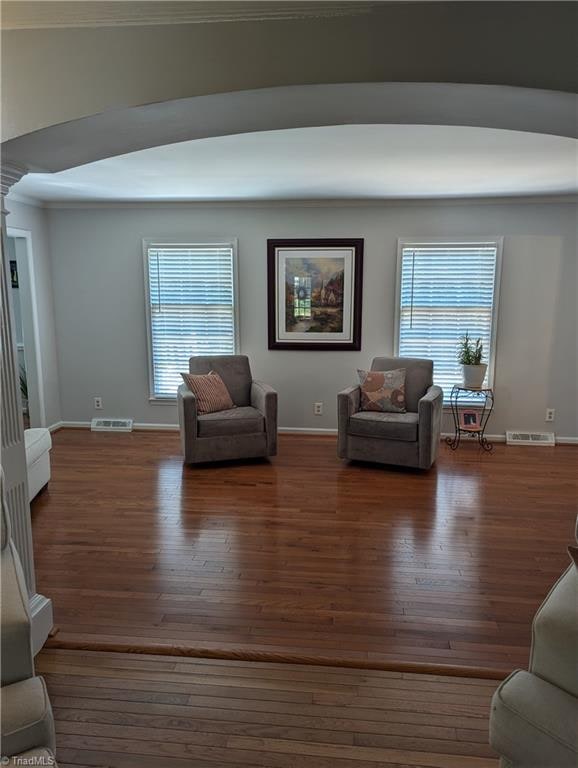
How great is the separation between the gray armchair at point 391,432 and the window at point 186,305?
5.64ft

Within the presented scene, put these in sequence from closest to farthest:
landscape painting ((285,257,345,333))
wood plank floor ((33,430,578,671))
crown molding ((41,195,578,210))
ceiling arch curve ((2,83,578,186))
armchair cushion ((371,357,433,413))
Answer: ceiling arch curve ((2,83,578,186)) → wood plank floor ((33,430,578,671)) → armchair cushion ((371,357,433,413)) → crown molding ((41,195,578,210)) → landscape painting ((285,257,345,333))

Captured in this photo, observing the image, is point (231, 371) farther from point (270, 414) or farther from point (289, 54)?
point (289, 54)

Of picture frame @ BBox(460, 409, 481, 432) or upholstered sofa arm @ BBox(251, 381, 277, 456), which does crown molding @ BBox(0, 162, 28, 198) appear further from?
picture frame @ BBox(460, 409, 481, 432)

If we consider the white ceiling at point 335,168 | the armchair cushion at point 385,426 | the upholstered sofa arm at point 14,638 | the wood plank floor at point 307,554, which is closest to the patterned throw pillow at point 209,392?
the wood plank floor at point 307,554

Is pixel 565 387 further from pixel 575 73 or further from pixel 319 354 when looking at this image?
pixel 575 73

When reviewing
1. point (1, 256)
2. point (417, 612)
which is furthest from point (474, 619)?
point (1, 256)

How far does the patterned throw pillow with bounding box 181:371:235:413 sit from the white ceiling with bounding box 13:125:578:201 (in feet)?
5.78

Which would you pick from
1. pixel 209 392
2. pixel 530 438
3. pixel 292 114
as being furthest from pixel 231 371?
pixel 292 114

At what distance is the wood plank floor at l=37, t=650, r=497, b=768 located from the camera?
5.93 feet

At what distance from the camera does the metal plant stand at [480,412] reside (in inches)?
213

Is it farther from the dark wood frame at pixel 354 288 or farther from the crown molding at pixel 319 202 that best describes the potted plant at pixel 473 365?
the crown molding at pixel 319 202

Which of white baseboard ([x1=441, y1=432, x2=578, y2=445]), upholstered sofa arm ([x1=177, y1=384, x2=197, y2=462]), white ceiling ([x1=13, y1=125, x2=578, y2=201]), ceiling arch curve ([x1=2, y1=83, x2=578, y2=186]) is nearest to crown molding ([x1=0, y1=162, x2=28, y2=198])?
ceiling arch curve ([x1=2, y1=83, x2=578, y2=186])

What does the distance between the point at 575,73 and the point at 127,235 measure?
4962 mm

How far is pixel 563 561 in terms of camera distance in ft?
10.3
